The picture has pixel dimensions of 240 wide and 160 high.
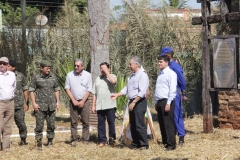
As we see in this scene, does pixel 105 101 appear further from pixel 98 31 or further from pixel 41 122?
pixel 98 31

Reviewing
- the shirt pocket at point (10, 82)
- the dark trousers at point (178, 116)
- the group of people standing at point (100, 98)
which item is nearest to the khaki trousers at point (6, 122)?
the group of people standing at point (100, 98)

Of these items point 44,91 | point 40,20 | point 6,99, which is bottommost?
point 6,99

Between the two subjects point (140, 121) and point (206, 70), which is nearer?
point (140, 121)

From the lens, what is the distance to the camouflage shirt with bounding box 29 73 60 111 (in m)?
10.5

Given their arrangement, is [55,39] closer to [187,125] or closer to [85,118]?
[187,125]

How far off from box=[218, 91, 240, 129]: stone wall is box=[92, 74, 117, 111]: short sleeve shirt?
10.1 feet

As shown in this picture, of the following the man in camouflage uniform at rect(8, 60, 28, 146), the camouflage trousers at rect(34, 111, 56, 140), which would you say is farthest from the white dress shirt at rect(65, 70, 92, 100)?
the man in camouflage uniform at rect(8, 60, 28, 146)

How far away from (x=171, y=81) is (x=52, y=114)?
7.86 feet

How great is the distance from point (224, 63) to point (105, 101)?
2575 millimetres

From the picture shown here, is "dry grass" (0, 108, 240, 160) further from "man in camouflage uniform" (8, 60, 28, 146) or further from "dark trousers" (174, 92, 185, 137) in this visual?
"man in camouflage uniform" (8, 60, 28, 146)

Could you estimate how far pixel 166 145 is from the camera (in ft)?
33.2

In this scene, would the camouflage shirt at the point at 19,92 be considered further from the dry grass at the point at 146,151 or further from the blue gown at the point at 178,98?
the blue gown at the point at 178,98

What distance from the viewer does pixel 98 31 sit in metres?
13.3

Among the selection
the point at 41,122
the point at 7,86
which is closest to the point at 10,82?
the point at 7,86
